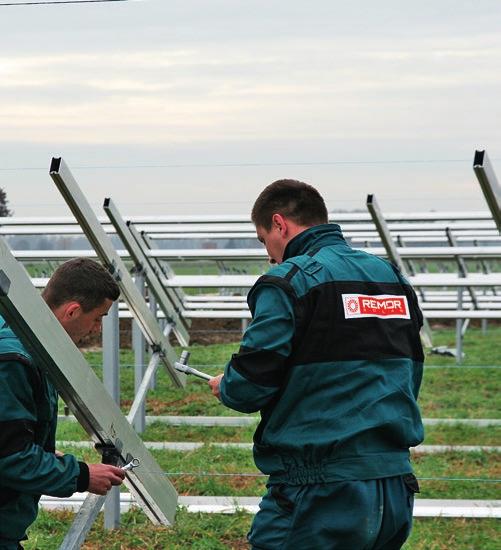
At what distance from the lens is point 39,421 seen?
7.44ft

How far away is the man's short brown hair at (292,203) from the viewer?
7.83 feet

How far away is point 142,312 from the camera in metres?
4.41

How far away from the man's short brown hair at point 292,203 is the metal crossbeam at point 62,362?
1.85 ft


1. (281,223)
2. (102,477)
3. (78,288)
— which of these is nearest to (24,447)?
(102,477)

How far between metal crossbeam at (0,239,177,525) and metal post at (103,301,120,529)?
1212 millimetres

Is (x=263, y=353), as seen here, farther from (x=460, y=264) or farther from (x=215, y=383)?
(x=460, y=264)

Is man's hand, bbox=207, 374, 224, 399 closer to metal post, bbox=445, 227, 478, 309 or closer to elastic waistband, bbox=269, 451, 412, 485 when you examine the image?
elastic waistband, bbox=269, 451, 412, 485

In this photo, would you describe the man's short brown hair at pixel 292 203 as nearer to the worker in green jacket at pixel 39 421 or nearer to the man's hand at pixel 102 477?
the worker in green jacket at pixel 39 421

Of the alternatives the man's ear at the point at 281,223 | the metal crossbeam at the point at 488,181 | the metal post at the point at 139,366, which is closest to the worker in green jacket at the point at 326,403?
the man's ear at the point at 281,223

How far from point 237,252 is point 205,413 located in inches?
42.6

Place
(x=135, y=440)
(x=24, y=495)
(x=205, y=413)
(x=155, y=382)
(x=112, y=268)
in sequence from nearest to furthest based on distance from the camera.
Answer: (x=24, y=495) → (x=135, y=440) → (x=112, y=268) → (x=205, y=413) → (x=155, y=382)

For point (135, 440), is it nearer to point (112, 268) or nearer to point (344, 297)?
point (344, 297)

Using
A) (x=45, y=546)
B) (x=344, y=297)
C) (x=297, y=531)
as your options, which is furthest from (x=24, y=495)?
(x=45, y=546)

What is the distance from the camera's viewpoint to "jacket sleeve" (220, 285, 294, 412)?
2.17 metres
